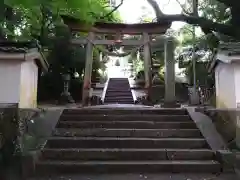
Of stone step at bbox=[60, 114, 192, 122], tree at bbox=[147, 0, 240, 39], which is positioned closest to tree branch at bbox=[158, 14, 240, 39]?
tree at bbox=[147, 0, 240, 39]

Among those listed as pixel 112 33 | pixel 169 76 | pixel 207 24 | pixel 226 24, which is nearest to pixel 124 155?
pixel 207 24

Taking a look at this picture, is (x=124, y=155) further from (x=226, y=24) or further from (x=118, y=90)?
(x=118, y=90)

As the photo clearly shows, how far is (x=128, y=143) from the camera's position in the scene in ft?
23.9

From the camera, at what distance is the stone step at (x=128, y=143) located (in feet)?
23.8

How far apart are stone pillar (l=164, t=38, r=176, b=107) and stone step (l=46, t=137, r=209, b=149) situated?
13.8 feet

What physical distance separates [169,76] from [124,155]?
5.68 meters

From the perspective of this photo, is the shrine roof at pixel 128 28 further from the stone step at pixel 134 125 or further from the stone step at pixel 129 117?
the stone step at pixel 134 125

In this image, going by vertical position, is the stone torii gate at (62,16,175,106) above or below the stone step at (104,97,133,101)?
above

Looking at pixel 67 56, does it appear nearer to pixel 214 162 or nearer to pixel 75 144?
pixel 75 144

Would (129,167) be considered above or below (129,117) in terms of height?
below

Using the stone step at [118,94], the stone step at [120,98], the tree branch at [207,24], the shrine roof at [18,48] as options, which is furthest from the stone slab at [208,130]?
the stone step at [118,94]

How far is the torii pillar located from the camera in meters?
11.5

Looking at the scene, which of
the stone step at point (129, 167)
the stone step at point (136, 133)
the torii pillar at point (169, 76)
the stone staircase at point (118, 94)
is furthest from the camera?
the stone staircase at point (118, 94)

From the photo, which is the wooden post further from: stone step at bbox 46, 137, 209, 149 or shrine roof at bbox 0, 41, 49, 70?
stone step at bbox 46, 137, 209, 149
